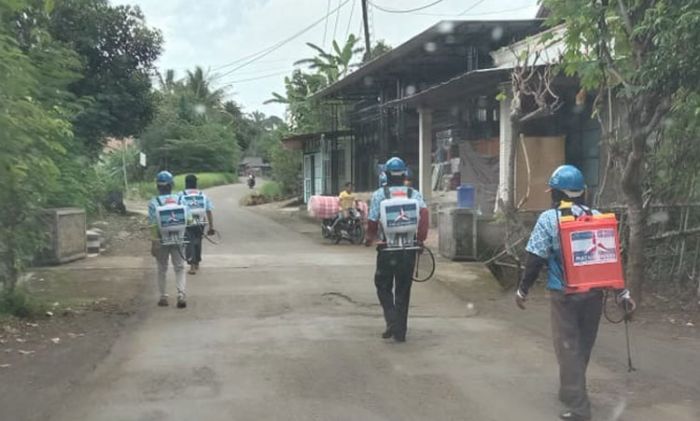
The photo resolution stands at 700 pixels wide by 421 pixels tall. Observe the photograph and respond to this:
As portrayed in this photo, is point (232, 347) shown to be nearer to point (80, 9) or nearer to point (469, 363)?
point (469, 363)

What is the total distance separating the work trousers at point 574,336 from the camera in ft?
17.0

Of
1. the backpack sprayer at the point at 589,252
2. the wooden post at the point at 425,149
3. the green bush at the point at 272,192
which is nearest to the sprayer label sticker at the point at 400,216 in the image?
the backpack sprayer at the point at 589,252

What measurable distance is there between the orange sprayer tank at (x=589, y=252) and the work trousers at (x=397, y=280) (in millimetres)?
2558

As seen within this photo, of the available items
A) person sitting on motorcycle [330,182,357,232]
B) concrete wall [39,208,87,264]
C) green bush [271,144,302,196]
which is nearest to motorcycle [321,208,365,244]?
person sitting on motorcycle [330,182,357,232]

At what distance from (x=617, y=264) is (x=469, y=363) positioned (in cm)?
194

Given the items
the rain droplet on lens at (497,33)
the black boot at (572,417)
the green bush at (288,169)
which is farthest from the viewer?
the green bush at (288,169)

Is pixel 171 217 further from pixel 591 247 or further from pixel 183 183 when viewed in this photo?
pixel 183 183

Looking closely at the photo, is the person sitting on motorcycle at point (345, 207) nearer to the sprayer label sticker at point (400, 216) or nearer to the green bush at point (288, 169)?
the sprayer label sticker at point (400, 216)

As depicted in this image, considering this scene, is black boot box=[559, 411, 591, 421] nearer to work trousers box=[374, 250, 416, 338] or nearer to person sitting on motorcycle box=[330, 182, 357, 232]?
work trousers box=[374, 250, 416, 338]

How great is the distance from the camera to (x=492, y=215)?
1407 centimetres

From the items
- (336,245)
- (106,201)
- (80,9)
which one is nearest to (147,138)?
(106,201)

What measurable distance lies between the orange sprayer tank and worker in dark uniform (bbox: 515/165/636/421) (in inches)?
4.0

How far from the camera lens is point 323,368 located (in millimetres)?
6465

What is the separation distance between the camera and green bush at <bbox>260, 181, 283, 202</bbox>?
4013 centimetres
